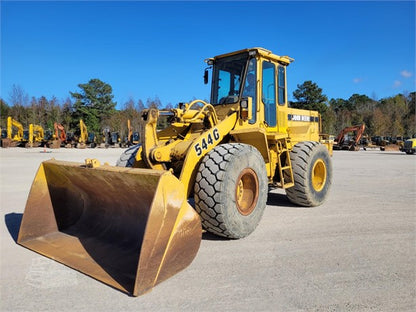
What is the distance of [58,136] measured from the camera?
35719 millimetres

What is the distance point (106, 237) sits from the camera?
390cm

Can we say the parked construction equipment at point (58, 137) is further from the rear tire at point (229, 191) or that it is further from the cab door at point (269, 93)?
the rear tire at point (229, 191)

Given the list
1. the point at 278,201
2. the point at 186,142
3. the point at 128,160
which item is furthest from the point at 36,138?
the point at 186,142

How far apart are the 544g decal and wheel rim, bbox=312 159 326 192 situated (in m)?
2.98

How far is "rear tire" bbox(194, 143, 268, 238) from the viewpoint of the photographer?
12.3 ft

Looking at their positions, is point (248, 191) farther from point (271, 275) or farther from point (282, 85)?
point (282, 85)

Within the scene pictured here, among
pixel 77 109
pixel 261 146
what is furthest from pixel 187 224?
pixel 77 109

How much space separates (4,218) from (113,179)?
2.99 m

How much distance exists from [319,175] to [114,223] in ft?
14.9

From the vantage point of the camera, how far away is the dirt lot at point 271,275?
2.58 metres

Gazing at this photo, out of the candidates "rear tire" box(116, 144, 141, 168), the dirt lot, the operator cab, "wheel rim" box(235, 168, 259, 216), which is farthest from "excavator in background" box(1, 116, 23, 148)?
"wheel rim" box(235, 168, 259, 216)

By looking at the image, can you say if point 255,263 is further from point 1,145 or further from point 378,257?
point 1,145

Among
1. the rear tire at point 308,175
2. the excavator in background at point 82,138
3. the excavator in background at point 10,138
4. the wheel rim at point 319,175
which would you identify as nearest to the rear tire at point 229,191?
the rear tire at point 308,175

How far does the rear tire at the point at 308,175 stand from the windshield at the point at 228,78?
1690 mm
